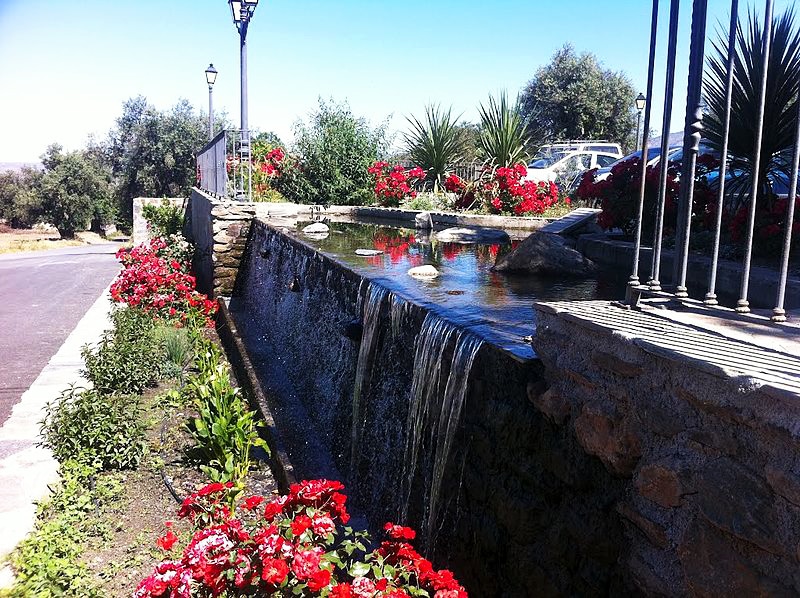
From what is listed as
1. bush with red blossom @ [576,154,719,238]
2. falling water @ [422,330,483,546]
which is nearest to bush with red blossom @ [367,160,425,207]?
bush with red blossom @ [576,154,719,238]

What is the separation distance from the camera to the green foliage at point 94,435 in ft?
17.3

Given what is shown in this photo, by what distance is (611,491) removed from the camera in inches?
97.1

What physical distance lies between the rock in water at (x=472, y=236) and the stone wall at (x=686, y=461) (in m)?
7.37

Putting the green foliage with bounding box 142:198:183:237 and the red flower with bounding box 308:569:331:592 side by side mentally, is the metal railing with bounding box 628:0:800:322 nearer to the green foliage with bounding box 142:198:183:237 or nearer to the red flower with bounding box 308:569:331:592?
the red flower with bounding box 308:569:331:592

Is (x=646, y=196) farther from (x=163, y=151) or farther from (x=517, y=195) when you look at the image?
(x=163, y=151)

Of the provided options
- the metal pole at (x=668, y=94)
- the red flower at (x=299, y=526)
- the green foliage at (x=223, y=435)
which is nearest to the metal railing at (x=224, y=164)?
the green foliage at (x=223, y=435)

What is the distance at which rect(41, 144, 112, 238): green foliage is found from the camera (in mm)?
40094

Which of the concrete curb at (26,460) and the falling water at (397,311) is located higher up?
the falling water at (397,311)

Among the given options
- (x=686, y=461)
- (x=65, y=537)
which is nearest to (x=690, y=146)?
(x=686, y=461)

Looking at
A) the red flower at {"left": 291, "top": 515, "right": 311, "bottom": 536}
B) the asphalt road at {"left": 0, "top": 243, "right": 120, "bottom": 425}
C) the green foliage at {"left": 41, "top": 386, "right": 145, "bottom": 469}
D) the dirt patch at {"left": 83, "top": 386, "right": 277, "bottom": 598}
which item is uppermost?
the red flower at {"left": 291, "top": 515, "right": 311, "bottom": 536}

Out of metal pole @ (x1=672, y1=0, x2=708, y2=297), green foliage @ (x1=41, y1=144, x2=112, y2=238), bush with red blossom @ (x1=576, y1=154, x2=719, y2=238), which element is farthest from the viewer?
green foliage @ (x1=41, y1=144, x2=112, y2=238)

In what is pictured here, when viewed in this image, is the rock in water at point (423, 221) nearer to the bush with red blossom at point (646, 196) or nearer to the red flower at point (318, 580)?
the bush with red blossom at point (646, 196)

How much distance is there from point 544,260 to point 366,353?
230cm

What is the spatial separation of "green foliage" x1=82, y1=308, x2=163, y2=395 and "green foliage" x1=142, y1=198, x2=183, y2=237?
10776mm
